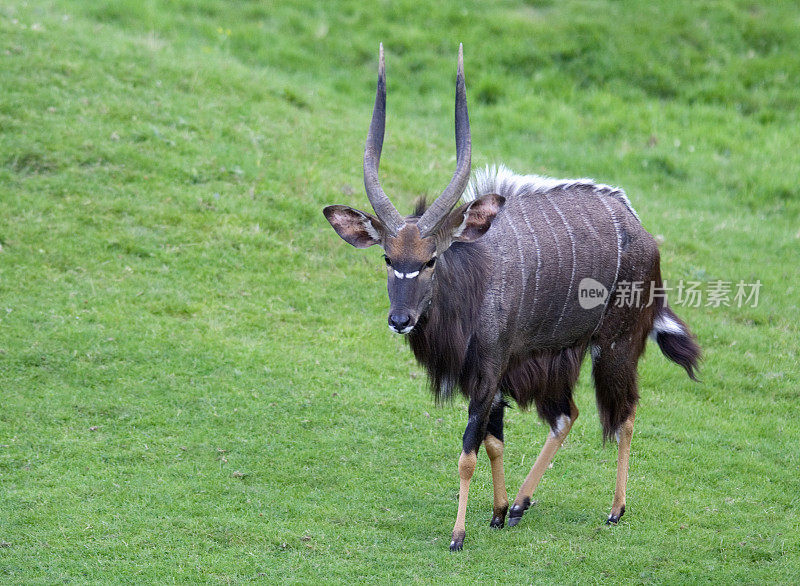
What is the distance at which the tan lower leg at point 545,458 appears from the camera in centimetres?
714

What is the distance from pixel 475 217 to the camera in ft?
21.4

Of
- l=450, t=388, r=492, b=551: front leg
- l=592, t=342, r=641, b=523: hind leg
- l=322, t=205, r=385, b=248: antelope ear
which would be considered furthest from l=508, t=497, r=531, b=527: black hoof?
l=322, t=205, r=385, b=248: antelope ear

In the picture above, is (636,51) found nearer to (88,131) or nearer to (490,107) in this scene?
(490,107)

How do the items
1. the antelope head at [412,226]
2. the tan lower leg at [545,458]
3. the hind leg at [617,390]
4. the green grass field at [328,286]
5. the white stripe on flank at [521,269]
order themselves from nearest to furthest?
the antelope head at [412,226]
the green grass field at [328,286]
the white stripe on flank at [521,269]
the tan lower leg at [545,458]
the hind leg at [617,390]

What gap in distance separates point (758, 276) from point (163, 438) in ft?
22.8

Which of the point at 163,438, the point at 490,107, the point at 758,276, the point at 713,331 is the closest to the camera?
the point at 163,438

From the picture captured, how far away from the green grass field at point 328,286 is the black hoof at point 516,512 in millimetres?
83

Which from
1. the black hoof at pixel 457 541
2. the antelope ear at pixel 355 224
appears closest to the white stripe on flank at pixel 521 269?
the antelope ear at pixel 355 224

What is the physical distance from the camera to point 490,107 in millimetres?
14922

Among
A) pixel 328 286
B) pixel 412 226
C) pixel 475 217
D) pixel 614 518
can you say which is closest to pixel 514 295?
pixel 475 217

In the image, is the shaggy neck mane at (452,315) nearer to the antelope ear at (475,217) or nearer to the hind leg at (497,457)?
the antelope ear at (475,217)

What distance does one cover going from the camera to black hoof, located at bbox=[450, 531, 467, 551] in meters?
6.48

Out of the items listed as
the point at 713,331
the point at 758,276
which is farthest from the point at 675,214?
the point at 713,331

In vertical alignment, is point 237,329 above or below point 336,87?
below
